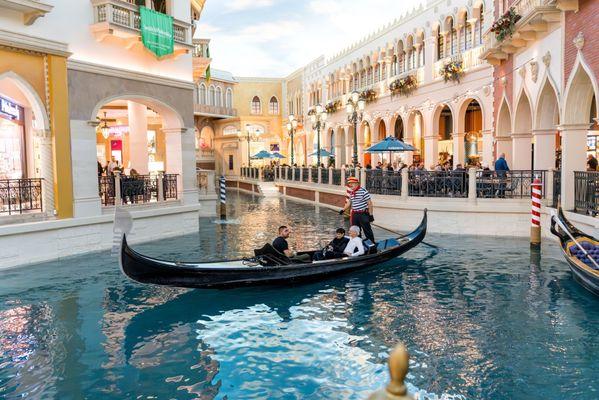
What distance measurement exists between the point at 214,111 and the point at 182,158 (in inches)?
897

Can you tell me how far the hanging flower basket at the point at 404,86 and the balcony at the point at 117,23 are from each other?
36.2 ft

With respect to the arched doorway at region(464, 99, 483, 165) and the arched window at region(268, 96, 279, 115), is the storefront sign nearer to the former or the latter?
the arched doorway at region(464, 99, 483, 165)

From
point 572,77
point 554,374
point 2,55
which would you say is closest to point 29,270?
point 2,55

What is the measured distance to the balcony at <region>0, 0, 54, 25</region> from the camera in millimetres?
8336

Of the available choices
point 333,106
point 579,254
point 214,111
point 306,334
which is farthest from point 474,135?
point 214,111

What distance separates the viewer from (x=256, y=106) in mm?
38219

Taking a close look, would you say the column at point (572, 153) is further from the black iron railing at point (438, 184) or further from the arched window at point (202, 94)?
the arched window at point (202, 94)

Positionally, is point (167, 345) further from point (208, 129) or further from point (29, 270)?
point (208, 129)

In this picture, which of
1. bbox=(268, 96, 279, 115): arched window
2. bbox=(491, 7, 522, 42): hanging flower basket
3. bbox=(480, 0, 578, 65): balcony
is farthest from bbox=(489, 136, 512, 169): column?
bbox=(268, 96, 279, 115): arched window

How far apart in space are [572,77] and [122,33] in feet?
26.1

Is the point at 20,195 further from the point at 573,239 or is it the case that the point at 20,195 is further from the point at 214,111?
the point at 214,111

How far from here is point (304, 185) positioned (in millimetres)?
21438

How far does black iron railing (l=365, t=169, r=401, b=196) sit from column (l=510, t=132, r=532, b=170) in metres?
2.72

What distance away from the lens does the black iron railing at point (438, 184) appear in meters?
12.1
